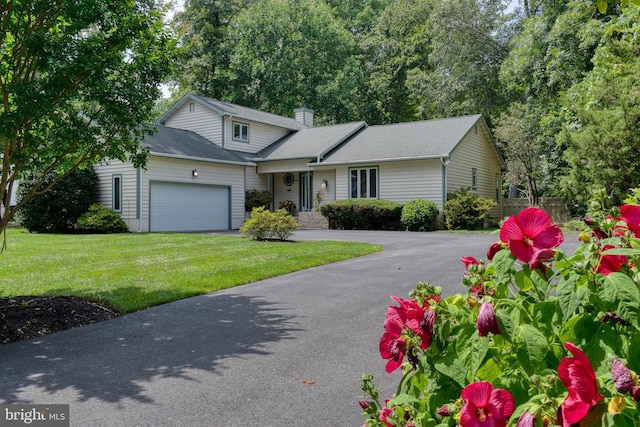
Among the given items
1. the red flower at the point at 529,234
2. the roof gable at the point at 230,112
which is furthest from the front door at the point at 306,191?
the red flower at the point at 529,234

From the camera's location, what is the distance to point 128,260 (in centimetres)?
1069

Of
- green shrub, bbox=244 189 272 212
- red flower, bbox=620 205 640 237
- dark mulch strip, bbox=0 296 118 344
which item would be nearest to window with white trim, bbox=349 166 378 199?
green shrub, bbox=244 189 272 212

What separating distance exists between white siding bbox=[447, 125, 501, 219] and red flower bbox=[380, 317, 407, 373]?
21018mm

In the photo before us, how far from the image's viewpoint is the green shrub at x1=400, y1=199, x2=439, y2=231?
67.2 feet

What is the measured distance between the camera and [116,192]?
20.8 metres

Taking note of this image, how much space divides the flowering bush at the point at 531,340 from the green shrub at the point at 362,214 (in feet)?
64.3

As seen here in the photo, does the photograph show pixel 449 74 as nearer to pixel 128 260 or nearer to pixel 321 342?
pixel 128 260

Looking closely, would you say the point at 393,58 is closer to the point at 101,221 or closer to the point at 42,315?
the point at 101,221

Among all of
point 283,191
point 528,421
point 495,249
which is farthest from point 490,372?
point 283,191

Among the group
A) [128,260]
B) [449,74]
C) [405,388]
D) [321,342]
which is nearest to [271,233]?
[128,260]

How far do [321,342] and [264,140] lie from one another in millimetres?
24056

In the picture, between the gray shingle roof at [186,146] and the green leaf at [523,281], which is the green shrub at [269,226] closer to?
the gray shingle roof at [186,146]

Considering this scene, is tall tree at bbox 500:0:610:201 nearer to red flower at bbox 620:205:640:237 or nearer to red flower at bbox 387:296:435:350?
red flower at bbox 620:205:640:237

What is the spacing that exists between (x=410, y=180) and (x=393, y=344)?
2122 cm
